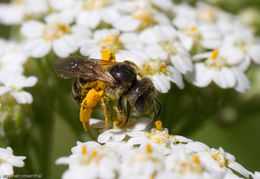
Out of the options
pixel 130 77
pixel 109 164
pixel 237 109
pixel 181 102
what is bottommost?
pixel 237 109

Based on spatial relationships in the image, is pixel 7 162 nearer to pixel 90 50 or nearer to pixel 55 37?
pixel 90 50

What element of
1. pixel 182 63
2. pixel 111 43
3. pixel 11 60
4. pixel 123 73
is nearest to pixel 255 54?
pixel 182 63

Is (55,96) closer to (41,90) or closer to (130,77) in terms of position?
(41,90)

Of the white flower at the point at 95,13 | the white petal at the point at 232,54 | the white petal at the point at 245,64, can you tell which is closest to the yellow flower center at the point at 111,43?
the white flower at the point at 95,13

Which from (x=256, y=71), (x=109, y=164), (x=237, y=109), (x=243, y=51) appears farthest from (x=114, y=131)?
(x=256, y=71)

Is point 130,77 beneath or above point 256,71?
above

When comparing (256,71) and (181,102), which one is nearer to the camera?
(181,102)

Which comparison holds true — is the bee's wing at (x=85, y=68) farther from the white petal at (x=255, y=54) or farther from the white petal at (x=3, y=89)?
the white petal at (x=255, y=54)

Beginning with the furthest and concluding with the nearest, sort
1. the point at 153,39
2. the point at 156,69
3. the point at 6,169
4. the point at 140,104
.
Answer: the point at 153,39 → the point at 156,69 → the point at 140,104 → the point at 6,169
